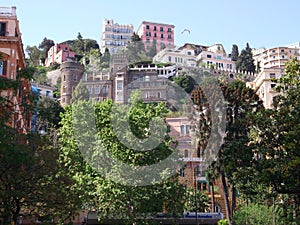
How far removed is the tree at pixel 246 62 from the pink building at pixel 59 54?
132 ft

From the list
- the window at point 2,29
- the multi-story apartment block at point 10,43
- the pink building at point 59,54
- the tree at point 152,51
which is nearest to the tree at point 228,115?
the multi-story apartment block at point 10,43

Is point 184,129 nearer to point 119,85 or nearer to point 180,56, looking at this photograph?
point 119,85

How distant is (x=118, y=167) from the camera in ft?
94.0

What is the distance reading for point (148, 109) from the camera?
3169cm

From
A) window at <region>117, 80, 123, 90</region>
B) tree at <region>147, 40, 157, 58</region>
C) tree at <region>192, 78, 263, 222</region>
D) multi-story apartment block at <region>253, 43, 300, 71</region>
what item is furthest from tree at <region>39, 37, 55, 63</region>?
tree at <region>192, 78, 263, 222</region>

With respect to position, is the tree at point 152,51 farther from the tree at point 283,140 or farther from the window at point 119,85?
the tree at point 283,140

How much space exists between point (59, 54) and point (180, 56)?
1150 inches

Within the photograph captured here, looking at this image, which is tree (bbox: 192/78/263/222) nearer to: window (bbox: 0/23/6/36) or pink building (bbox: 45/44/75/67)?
window (bbox: 0/23/6/36)

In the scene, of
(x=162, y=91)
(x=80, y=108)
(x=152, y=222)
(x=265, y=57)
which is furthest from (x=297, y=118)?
(x=265, y=57)

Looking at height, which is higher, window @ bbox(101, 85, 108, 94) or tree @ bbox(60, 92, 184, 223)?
window @ bbox(101, 85, 108, 94)

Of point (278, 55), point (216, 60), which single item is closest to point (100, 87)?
Answer: point (216, 60)

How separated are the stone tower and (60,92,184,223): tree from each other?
56583 millimetres

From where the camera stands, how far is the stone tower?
8744 cm

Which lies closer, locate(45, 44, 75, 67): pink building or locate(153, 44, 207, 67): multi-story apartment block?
locate(153, 44, 207, 67): multi-story apartment block
